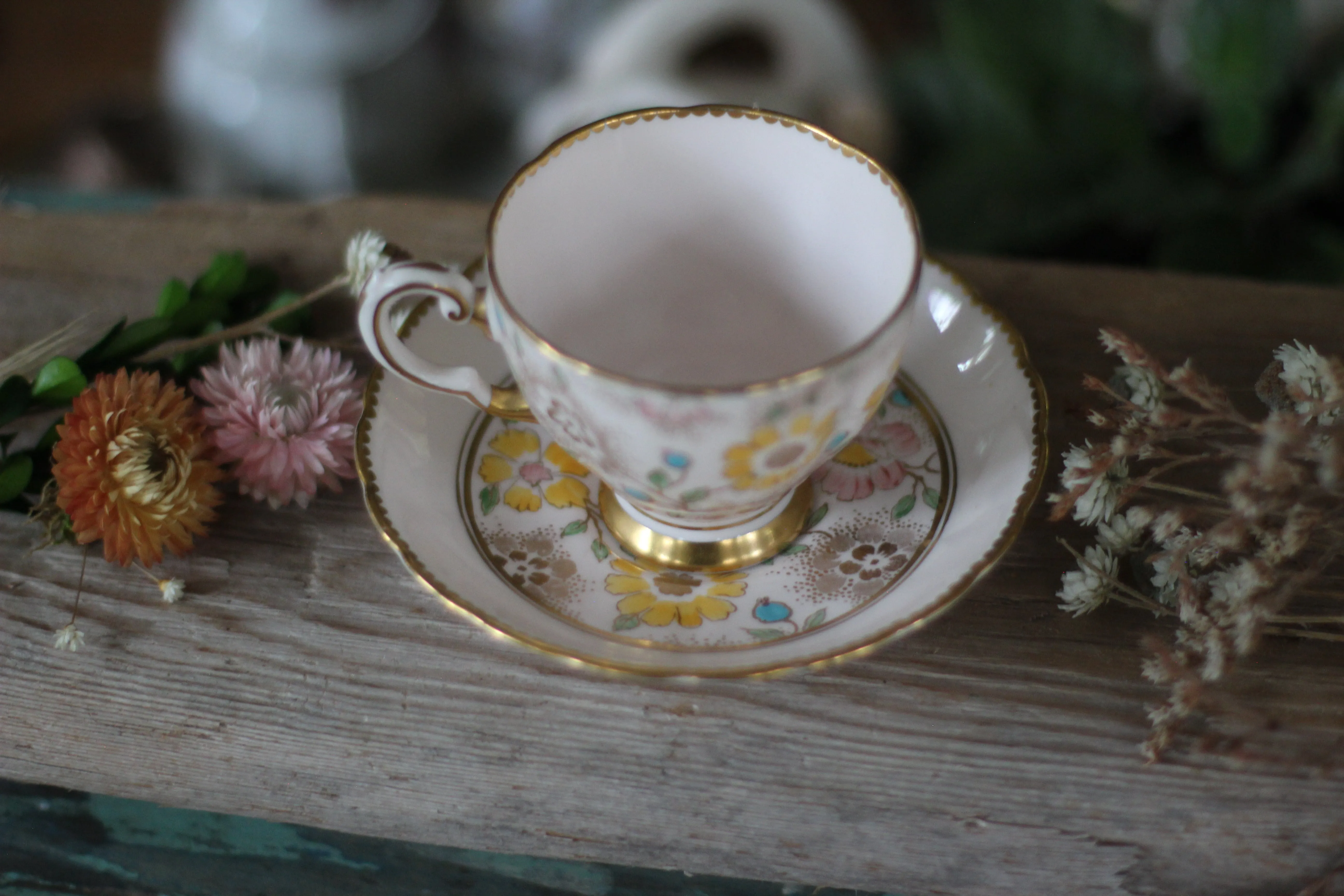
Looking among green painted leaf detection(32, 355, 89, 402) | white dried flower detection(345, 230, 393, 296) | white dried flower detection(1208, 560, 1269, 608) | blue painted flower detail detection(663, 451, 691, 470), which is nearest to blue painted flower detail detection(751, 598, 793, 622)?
blue painted flower detail detection(663, 451, 691, 470)

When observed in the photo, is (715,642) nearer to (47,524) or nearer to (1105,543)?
(1105,543)

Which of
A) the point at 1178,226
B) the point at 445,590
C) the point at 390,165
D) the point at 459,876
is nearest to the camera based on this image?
the point at 445,590

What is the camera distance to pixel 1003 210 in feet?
4.45

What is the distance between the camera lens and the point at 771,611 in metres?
0.59

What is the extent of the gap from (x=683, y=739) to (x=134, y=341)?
443 mm

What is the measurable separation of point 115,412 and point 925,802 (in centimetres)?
49

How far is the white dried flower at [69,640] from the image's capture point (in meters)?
0.61

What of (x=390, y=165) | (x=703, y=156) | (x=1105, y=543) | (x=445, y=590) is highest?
(x=390, y=165)

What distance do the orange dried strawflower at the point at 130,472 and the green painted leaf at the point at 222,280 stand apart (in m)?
0.14

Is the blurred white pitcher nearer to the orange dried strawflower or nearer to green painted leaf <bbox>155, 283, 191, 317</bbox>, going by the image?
green painted leaf <bbox>155, 283, 191, 317</bbox>

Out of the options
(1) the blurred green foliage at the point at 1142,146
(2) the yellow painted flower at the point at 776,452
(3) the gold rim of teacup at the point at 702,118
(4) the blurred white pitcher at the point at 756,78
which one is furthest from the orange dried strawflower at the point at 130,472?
(1) the blurred green foliage at the point at 1142,146

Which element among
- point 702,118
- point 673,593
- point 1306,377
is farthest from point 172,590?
point 1306,377

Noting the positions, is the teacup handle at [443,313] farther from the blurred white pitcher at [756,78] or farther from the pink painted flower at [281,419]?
the blurred white pitcher at [756,78]

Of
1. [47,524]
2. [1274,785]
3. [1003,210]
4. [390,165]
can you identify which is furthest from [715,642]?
[390,165]
